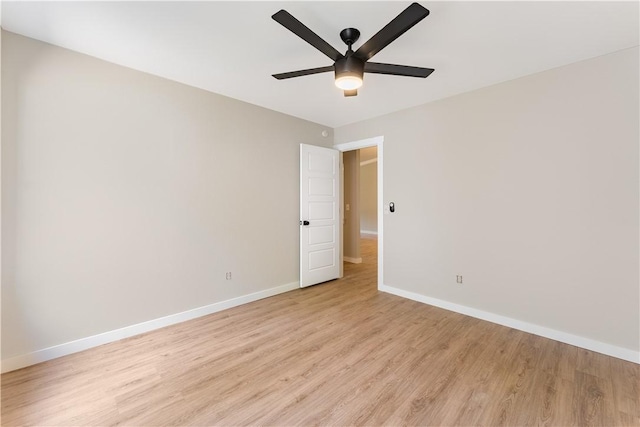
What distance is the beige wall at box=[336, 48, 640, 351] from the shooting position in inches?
90.6

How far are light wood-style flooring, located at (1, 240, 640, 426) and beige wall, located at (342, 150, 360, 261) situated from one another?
3029 millimetres

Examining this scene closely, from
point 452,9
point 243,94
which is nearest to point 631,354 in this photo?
point 452,9

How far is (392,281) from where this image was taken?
3.93 m

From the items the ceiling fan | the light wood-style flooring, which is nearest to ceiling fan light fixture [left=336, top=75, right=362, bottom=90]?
the ceiling fan

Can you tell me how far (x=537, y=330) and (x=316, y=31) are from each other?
352 centimetres

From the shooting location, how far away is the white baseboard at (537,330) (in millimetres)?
2285

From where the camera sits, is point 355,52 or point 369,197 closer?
point 355,52

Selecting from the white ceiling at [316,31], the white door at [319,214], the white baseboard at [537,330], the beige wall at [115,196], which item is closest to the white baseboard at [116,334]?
the beige wall at [115,196]

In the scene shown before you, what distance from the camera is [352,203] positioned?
5.88m

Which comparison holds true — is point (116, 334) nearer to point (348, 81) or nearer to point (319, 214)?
point (319, 214)

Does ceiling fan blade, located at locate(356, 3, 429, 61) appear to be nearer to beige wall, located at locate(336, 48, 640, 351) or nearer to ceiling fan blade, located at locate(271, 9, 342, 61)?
ceiling fan blade, located at locate(271, 9, 342, 61)

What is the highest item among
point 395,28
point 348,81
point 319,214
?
point 395,28

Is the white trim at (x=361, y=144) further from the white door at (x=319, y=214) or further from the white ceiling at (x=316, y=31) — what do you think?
the white ceiling at (x=316, y=31)

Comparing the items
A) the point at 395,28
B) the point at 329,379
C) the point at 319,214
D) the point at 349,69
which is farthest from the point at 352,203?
the point at 395,28
